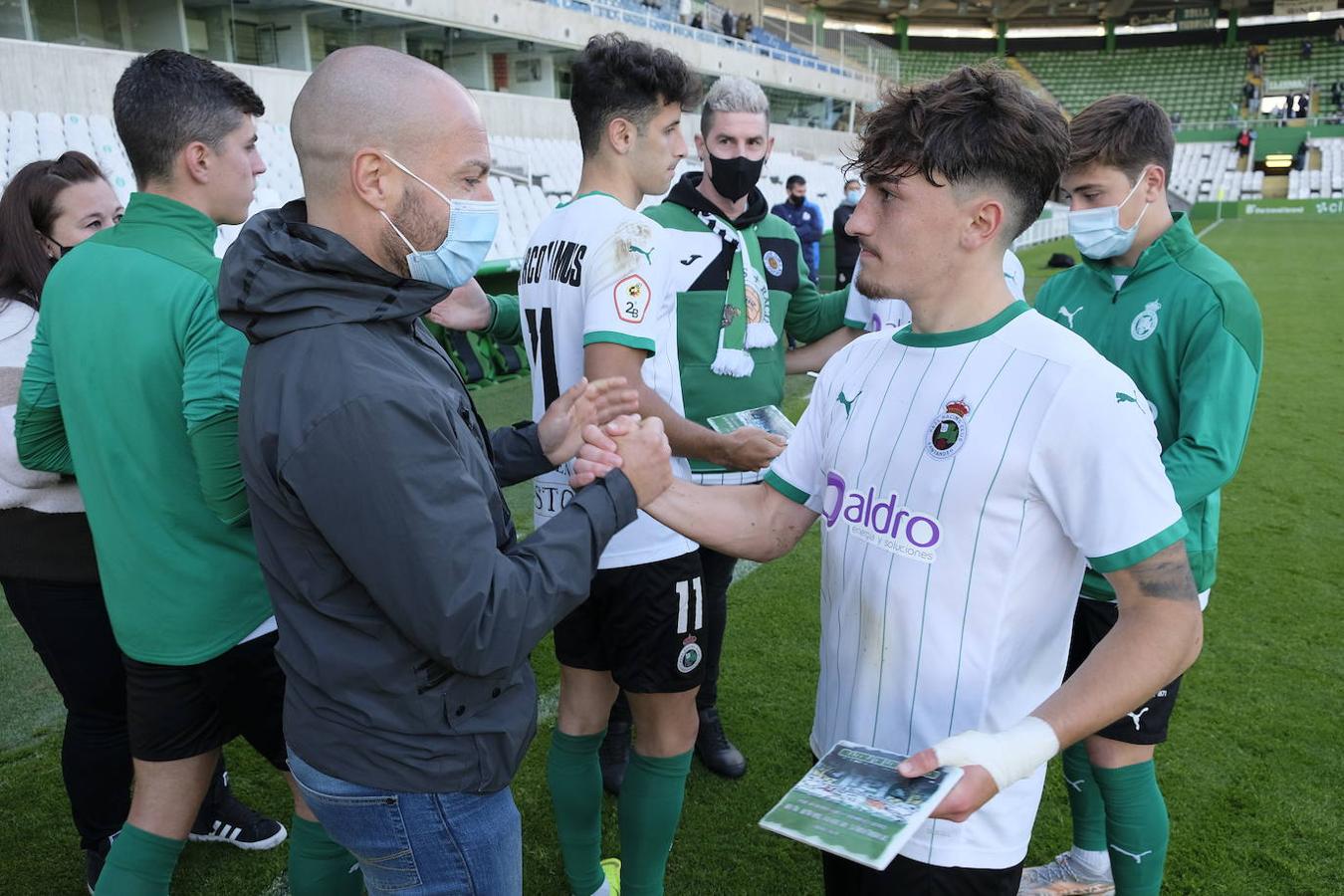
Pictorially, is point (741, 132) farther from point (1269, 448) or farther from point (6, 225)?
point (1269, 448)

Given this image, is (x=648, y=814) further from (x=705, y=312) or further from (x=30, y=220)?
(x=30, y=220)

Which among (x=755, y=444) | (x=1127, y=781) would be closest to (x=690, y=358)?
(x=755, y=444)

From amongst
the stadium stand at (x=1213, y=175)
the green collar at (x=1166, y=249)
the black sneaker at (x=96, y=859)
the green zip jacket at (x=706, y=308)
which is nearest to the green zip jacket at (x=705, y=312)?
the green zip jacket at (x=706, y=308)

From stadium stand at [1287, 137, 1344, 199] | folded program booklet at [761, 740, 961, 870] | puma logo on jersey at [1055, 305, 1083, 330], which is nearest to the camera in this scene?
folded program booklet at [761, 740, 961, 870]

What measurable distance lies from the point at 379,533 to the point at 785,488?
0.87 m

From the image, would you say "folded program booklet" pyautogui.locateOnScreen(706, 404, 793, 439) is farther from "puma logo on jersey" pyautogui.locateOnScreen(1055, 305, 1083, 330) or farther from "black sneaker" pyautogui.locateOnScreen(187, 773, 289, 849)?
"black sneaker" pyautogui.locateOnScreen(187, 773, 289, 849)

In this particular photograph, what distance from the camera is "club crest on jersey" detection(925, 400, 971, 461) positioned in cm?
150

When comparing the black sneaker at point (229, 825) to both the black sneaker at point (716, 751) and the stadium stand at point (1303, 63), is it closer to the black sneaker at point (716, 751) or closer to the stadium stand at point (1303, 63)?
the black sneaker at point (716, 751)

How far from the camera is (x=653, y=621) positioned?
2.35 meters

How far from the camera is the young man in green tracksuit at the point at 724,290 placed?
9.46 feet

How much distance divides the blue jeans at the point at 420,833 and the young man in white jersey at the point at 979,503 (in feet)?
2.10

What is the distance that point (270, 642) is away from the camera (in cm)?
210

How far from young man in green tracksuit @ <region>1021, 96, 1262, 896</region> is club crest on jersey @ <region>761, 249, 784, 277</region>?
1029 mm

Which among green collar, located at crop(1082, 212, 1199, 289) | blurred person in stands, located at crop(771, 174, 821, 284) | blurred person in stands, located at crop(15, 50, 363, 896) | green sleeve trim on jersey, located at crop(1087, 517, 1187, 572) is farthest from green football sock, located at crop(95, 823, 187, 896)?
blurred person in stands, located at crop(771, 174, 821, 284)
